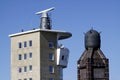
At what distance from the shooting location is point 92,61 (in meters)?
129

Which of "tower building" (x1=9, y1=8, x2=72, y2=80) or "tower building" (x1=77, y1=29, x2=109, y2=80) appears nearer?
"tower building" (x1=77, y1=29, x2=109, y2=80)

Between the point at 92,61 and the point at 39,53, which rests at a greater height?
the point at 39,53

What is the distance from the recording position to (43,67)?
439 ft

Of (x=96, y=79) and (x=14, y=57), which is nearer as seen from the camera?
(x=96, y=79)

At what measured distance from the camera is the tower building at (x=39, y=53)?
13400cm

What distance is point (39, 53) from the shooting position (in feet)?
438

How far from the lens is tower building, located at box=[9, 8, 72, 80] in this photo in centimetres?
13400

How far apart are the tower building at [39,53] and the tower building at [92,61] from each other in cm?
738

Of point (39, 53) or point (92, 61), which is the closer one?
point (92, 61)

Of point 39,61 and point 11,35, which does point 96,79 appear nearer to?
point 39,61

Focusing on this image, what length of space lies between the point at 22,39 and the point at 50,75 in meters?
11.4

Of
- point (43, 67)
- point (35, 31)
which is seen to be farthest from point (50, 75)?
point (35, 31)

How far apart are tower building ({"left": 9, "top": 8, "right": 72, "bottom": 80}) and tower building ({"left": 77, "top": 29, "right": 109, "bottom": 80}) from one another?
24.2 feet

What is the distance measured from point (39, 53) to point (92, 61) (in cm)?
1281
